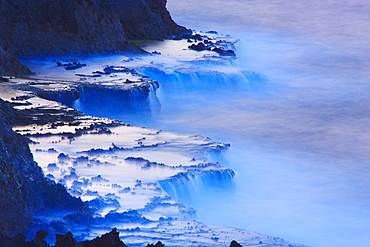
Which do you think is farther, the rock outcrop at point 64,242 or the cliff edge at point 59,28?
the cliff edge at point 59,28

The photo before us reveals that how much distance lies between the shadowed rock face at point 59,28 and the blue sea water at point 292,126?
2285 mm

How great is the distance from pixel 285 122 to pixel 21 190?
7576 mm

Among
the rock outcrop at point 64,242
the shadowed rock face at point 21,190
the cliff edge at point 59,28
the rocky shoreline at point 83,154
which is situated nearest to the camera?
the rock outcrop at point 64,242

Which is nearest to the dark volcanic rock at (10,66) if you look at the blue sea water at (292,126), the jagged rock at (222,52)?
the blue sea water at (292,126)

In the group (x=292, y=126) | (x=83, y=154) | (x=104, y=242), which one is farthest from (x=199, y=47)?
(x=104, y=242)

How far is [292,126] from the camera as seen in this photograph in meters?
11.6

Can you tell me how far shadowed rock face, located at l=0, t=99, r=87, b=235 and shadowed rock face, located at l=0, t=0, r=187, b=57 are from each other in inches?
316

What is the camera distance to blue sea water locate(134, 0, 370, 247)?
7.23 meters

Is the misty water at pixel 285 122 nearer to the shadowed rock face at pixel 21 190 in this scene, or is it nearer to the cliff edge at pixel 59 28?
the cliff edge at pixel 59 28

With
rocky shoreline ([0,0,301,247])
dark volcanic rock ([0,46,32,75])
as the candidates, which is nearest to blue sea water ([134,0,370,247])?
rocky shoreline ([0,0,301,247])

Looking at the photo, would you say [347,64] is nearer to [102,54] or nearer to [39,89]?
[102,54]

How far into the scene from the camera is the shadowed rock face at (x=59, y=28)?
43.2 ft

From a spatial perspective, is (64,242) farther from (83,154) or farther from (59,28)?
(59,28)

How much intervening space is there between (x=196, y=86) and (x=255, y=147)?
11.5ft
